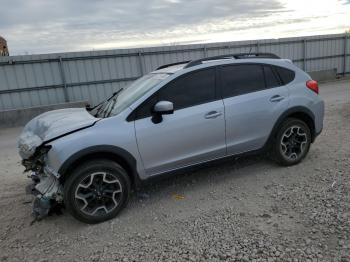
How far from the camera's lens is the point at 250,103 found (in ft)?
14.7

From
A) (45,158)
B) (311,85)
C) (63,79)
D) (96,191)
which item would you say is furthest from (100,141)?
(63,79)

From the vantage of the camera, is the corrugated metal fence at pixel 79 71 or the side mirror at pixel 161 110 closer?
the side mirror at pixel 161 110

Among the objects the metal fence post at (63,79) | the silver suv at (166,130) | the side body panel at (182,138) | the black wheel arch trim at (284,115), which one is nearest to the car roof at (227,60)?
the silver suv at (166,130)

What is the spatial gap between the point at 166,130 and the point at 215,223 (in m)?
1.22

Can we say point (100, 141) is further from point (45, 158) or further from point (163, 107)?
point (163, 107)

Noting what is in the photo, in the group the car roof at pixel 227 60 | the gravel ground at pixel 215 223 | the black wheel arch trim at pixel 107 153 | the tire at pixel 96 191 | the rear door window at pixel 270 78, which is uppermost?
the car roof at pixel 227 60

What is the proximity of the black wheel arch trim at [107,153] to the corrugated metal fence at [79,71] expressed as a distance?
32.9 ft

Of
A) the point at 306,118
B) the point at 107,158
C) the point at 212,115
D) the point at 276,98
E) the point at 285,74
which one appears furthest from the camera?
the point at 306,118

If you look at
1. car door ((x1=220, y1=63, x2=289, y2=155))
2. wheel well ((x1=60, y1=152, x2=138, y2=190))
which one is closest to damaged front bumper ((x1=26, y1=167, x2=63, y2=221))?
wheel well ((x1=60, y1=152, x2=138, y2=190))

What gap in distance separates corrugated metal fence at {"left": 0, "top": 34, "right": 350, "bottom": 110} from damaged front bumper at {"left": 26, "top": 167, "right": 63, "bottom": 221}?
31.5 ft

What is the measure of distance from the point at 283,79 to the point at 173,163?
7.10ft

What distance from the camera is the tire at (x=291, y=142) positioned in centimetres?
479

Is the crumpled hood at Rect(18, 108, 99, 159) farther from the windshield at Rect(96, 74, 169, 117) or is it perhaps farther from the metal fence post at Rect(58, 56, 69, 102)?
the metal fence post at Rect(58, 56, 69, 102)

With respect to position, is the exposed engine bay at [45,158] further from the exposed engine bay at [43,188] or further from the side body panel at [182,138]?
the side body panel at [182,138]
